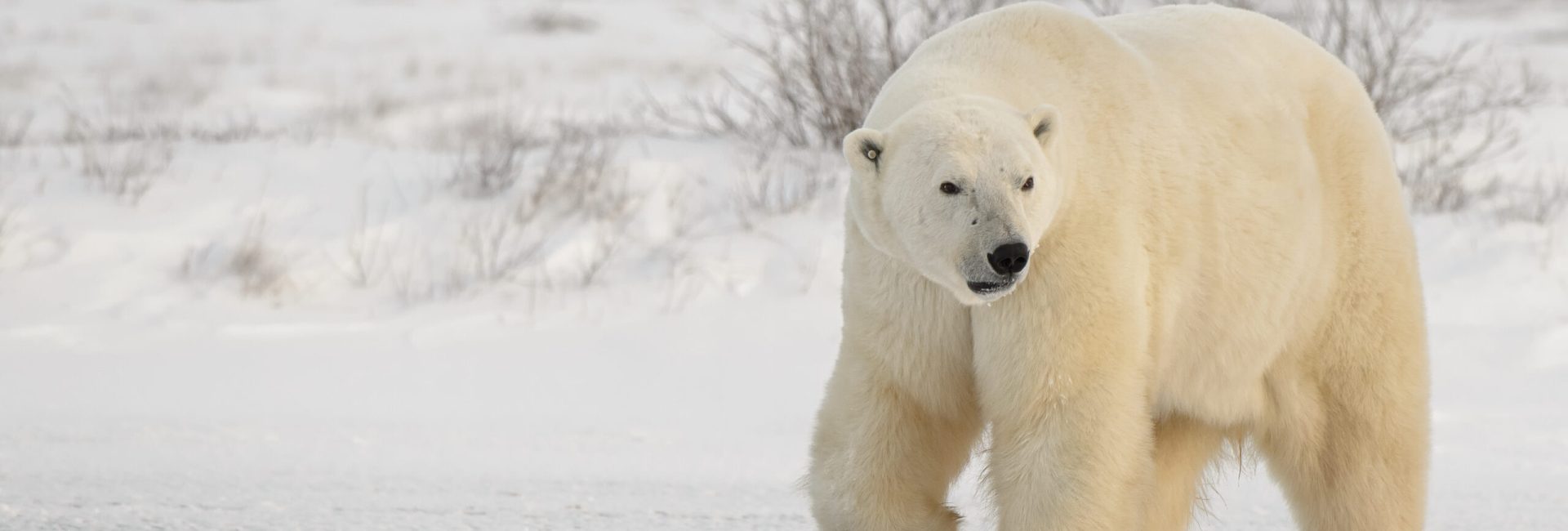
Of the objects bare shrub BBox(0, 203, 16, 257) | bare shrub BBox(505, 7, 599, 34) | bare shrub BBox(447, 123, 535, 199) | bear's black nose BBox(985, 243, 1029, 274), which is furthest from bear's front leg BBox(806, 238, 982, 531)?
bare shrub BBox(505, 7, 599, 34)

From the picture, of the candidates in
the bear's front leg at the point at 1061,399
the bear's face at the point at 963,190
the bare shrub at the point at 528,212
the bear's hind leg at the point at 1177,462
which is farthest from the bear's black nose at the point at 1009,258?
the bare shrub at the point at 528,212

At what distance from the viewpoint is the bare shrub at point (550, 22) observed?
19.9 meters

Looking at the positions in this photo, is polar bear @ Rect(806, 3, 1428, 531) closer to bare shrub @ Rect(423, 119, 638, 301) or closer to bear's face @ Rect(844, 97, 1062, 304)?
bear's face @ Rect(844, 97, 1062, 304)

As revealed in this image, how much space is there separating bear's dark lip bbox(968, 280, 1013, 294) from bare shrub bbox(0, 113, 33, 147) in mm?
8858

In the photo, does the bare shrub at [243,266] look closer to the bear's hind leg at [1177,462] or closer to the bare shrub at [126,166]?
the bare shrub at [126,166]

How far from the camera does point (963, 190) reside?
8.57 feet

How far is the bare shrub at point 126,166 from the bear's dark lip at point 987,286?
6.85 metres

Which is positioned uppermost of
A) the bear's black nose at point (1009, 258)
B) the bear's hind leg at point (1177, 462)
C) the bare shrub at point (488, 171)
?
the bear's black nose at point (1009, 258)

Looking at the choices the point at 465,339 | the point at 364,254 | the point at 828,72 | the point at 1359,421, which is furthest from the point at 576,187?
the point at 1359,421

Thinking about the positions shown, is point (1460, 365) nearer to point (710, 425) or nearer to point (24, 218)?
point (710, 425)

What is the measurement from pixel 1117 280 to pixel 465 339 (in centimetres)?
468

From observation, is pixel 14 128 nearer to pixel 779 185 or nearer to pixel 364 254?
pixel 364 254

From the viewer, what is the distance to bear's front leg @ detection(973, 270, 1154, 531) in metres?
2.74

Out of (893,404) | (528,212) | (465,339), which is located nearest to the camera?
(893,404)
